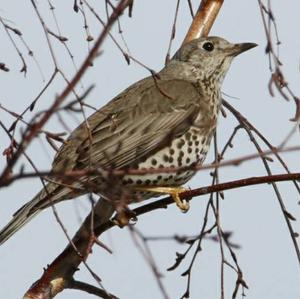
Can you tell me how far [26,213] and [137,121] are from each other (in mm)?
1506

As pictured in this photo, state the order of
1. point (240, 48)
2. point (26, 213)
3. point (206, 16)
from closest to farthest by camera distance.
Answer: point (26, 213) → point (206, 16) → point (240, 48)

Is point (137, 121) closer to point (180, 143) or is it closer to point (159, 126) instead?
point (159, 126)

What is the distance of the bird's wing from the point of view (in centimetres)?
635

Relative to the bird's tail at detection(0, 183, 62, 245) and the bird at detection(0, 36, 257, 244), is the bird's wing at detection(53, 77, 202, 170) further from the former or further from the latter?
the bird's tail at detection(0, 183, 62, 245)

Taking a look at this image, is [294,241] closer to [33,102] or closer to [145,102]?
[33,102]

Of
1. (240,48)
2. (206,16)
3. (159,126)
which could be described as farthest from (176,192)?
(240,48)

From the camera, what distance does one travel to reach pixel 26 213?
5.84 meters

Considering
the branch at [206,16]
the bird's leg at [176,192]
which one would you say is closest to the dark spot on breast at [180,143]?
the bird's leg at [176,192]

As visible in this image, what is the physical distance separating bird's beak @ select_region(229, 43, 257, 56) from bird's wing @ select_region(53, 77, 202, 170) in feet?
1.57

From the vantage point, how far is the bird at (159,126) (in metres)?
5.86

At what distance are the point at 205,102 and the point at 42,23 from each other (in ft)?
11.0

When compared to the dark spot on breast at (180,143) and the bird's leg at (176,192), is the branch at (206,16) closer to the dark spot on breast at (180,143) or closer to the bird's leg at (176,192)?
the dark spot on breast at (180,143)

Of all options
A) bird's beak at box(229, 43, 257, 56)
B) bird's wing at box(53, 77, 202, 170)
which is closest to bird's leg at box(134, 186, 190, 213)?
bird's wing at box(53, 77, 202, 170)

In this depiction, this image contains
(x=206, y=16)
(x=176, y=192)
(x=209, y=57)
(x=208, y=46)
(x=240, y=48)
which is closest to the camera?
(x=176, y=192)
